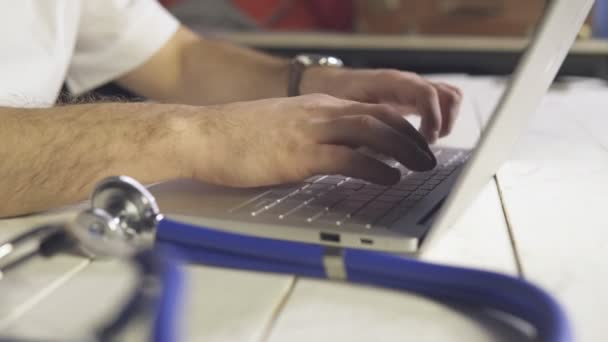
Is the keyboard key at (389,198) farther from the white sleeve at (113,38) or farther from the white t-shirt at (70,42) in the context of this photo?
the white sleeve at (113,38)

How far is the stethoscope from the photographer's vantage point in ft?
1.13

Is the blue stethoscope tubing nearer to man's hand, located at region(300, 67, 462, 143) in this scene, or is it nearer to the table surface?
the table surface

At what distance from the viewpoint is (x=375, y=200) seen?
53 centimetres

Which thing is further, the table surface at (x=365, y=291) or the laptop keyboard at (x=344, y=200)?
the laptop keyboard at (x=344, y=200)

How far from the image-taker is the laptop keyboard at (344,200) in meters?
0.48

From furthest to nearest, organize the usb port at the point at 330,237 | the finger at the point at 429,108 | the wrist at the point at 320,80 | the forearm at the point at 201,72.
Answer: the forearm at the point at 201,72 < the wrist at the point at 320,80 < the finger at the point at 429,108 < the usb port at the point at 330,237

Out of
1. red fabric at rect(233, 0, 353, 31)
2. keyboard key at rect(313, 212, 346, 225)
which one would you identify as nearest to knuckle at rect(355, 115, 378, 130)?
keyboard key at rect(313, 212, 346, 225)

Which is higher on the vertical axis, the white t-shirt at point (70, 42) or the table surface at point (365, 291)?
the table surface at point (365, 291)

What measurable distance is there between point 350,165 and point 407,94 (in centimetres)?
33

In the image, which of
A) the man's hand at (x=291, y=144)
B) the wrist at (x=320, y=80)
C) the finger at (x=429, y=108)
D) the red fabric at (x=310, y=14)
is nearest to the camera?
the man's hand at (x=291, y=144)

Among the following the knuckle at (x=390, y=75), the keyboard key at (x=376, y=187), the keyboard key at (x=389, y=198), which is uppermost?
the keyboard key at (x=389, y=198)

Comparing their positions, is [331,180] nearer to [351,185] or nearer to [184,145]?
[351,185]

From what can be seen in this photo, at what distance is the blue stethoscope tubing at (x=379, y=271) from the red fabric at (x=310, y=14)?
1.93 metres

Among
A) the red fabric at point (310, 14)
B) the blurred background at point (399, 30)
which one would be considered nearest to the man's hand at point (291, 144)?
the blurred background at point (399, 30)
